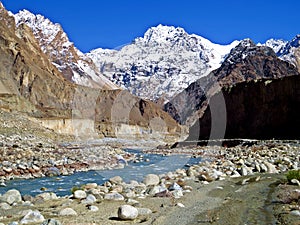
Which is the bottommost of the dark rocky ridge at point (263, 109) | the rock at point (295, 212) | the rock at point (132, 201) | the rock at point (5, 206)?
the rock at point (5, 206)

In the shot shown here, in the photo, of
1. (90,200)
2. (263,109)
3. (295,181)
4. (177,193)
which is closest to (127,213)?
(90,200)

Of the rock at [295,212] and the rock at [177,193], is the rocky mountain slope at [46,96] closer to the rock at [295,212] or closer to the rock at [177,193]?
the rock at [177,193]

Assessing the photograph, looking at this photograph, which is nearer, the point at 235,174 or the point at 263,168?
the point at 235,174

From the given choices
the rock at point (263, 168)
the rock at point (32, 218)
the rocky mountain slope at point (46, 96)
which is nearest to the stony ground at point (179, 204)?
the rock at point (32, 218)

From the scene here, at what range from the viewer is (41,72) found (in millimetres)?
157875

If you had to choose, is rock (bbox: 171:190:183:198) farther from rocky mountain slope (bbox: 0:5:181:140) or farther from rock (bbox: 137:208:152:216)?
rocky mountain slope (bbox: 0:5:181:140)

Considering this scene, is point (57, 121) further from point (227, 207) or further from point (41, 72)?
point (227, 207)

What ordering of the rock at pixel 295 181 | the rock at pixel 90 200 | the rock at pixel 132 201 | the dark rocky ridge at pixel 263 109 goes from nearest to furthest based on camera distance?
the rock at pixel 132 201
the rock at pixel 90 200
the rock at pixel 295 181
the dark rocky ridge at pixel 263 109

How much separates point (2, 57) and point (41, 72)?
2180 centimetres

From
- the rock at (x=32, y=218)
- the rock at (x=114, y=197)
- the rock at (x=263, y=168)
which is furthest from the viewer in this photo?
the rock at (x=263, y=168)

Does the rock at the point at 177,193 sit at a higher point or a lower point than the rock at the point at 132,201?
higher

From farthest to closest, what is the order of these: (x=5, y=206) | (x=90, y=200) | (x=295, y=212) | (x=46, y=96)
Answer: (x=46, y=96) → (x=90, y=200) → (x=5, y=206) → (x=295, y=212)

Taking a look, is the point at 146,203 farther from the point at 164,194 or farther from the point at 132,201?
the point at 164,194

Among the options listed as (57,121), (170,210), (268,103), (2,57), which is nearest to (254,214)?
(170,210)
